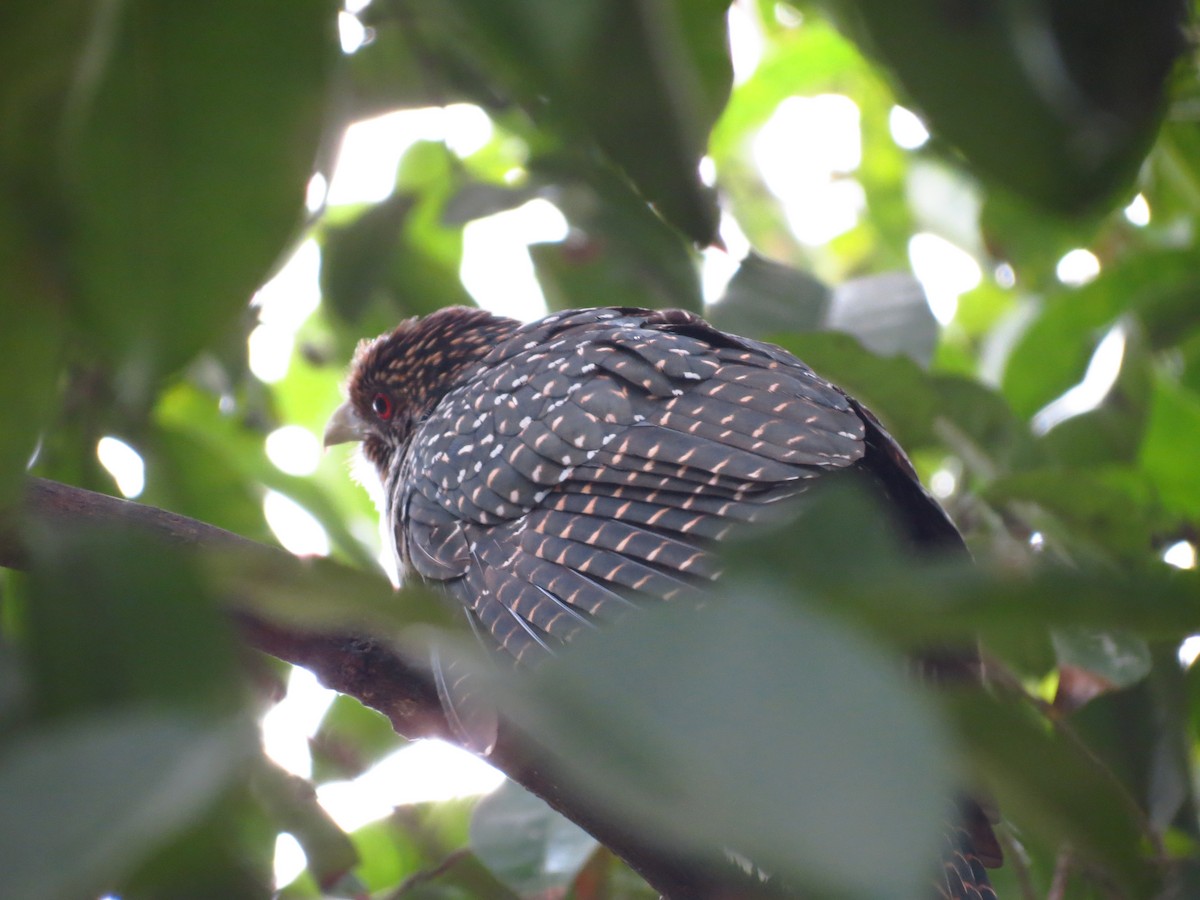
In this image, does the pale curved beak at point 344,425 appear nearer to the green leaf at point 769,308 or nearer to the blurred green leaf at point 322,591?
the green leaf at point 769,308

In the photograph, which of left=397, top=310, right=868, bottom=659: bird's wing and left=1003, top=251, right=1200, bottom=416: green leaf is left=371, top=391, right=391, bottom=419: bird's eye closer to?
left=397, top=310, right=868, bottom=659: bird's wing

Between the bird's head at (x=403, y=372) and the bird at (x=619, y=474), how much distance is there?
847mm

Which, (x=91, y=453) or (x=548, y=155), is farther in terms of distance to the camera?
(x=91, y=453)

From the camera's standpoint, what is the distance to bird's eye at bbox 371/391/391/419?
505cm

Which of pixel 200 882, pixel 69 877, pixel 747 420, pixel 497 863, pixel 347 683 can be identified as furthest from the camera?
pixel 747 420

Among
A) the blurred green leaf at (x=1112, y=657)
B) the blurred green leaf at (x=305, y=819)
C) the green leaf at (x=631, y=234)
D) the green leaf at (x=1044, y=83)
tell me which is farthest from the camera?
the blurred green leaf at (x=1112, y=657)

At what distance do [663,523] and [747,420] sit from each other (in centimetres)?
39

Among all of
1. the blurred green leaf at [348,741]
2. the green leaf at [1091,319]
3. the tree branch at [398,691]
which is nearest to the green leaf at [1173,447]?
the green leaf at [1091,319]

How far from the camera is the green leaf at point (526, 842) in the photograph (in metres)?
2.73

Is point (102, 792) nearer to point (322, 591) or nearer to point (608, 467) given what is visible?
point (322, 591)

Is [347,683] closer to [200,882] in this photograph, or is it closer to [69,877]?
[200,882]

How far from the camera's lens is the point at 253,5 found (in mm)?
665

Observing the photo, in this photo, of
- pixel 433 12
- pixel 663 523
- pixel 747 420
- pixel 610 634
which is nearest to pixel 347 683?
pixel 663 523

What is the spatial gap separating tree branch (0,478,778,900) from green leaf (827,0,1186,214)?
149cm
